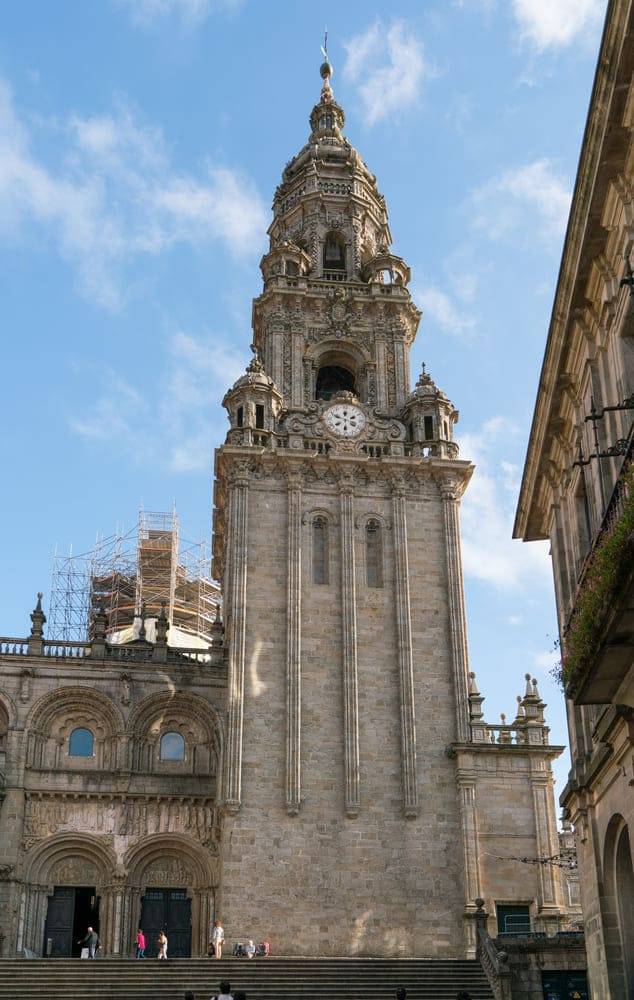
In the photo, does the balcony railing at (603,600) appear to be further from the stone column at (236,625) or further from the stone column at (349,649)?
the stone column at (236,625)

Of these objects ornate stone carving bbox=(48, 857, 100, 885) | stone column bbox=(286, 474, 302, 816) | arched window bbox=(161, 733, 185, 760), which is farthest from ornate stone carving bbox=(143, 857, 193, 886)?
stone column bbox=(286, 474, 302, 816)

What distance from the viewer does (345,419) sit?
4450 centimetres

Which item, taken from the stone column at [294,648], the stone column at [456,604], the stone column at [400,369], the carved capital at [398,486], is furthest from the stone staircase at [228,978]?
the stone column at [400,369]

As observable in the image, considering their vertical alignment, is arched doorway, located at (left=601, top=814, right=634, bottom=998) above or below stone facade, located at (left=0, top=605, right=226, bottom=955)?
below

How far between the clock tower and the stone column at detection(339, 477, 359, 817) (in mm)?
55

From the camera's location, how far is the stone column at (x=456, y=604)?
39.7m

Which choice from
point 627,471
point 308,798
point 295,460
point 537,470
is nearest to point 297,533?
point 295,460

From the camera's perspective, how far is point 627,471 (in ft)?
43.7

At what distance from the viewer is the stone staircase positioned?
29359 millimetres

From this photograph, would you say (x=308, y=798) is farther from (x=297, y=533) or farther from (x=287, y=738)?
(x=297, y=533)

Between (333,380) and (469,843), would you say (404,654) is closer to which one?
(469,843)

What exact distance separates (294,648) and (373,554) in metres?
4.90

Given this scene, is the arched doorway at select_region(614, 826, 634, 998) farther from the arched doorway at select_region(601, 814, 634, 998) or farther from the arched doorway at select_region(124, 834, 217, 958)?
the arched doorway at select_region(124, 834, 217, 958)

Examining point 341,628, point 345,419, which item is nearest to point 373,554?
point 341,628
